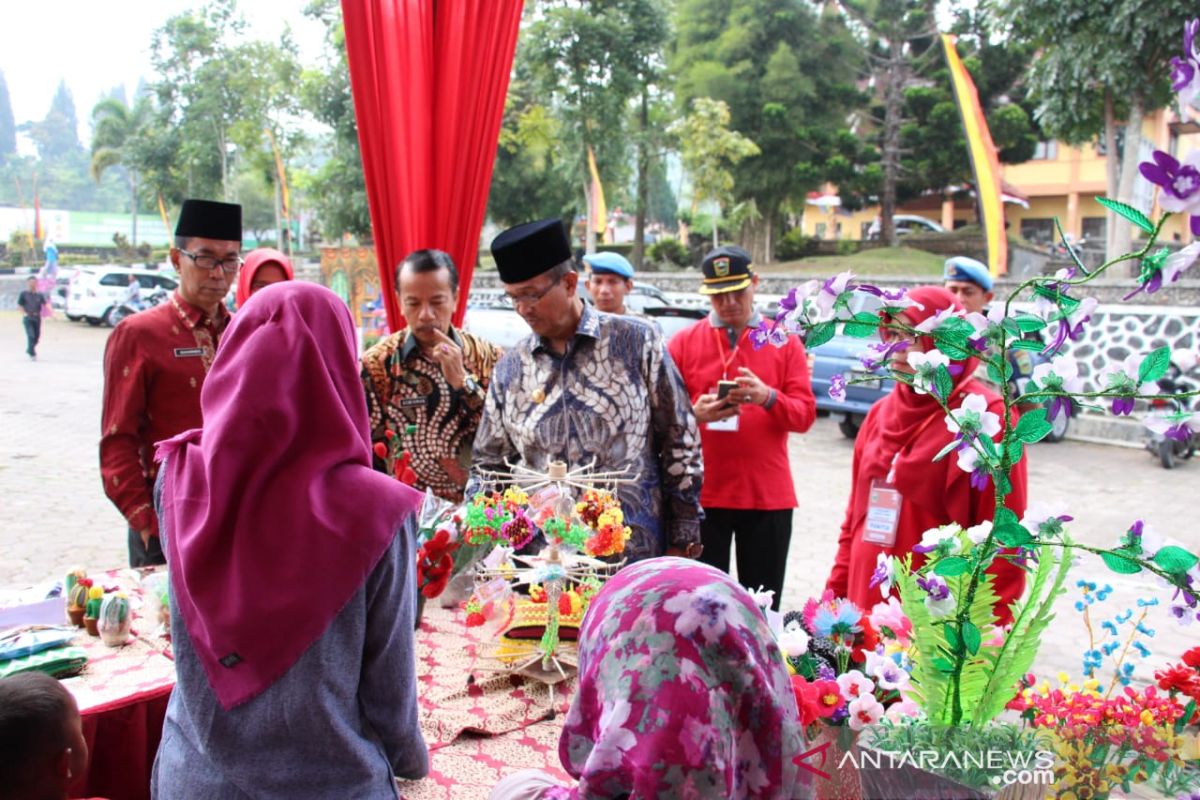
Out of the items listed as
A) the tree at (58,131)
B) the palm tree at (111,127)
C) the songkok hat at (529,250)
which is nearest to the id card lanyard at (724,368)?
the songkok hat at (529,250)

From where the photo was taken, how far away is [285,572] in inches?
51.5

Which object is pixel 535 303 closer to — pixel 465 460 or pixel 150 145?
pixel 465 460

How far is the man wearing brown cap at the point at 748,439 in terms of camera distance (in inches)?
136

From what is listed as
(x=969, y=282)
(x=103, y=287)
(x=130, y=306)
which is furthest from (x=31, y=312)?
(x=969, y=282)

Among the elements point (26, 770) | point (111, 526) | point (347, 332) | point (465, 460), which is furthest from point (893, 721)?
point (111, 526)

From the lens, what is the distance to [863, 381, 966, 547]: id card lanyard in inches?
101

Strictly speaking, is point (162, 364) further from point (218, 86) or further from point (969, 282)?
point (218, 86)

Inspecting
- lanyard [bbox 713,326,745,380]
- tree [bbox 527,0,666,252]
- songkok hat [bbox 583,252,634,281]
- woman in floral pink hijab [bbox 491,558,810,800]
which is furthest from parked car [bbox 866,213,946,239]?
woman in floral pink hijab [bbox 491,558,810,800]

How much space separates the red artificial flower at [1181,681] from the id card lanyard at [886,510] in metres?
1.01

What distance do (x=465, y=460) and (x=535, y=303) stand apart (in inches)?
28.7

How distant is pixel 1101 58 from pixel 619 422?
12949mm

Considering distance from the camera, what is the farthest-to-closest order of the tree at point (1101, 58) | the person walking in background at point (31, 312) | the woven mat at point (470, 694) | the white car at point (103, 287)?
the white car at point (103, 287) → the person walking in background at point (31, 312) → the tree at point (1101, 58) → the woven mat at point (470, 694)

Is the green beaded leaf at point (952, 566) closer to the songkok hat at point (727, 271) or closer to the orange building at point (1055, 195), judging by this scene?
the songkok hat at point (727, 271)

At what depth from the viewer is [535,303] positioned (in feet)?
8.34
